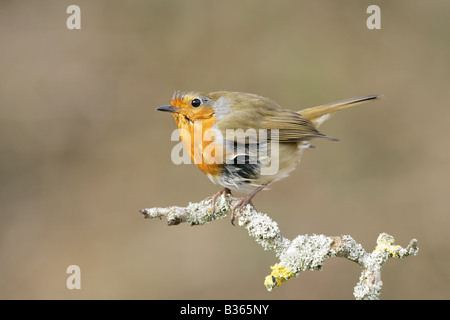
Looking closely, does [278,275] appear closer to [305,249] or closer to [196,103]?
[305,249]

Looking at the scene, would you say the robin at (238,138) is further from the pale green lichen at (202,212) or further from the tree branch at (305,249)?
the tree branch at (305,249)

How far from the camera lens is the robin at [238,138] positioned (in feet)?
10.9

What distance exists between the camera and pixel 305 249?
2.58 m

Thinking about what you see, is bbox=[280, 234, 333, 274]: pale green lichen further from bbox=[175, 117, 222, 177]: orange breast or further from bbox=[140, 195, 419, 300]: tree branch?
bbox=[175, 117, 222, 177]: orange breast

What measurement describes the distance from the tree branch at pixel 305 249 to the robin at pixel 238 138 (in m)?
0.31

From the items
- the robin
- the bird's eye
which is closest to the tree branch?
the robin

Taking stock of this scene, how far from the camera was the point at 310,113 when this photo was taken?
13.5 feet

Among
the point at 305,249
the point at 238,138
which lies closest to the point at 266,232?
the point at 305,249

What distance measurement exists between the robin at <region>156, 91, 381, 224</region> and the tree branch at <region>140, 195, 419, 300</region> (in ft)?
1.02

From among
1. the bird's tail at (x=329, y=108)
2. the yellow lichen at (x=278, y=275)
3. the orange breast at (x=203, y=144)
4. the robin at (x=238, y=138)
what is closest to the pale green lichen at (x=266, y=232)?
the yellow lichen at (x=278, y=275)

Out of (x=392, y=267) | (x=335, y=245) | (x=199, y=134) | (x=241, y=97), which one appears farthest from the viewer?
(x=392, y=267)

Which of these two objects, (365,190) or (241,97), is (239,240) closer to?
(365,190)

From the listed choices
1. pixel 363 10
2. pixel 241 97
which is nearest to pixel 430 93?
pixel 363 10

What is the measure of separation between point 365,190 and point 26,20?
4.53 m
